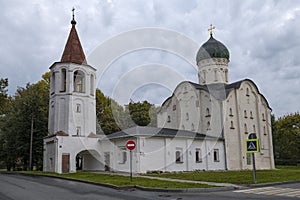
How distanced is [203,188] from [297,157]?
43091 millimetres

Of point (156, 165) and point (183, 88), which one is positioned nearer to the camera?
point (156, 165)

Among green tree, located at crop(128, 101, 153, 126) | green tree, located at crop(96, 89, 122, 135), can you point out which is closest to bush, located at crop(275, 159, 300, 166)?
green tree, located at crop(128, 101, 153, 126)

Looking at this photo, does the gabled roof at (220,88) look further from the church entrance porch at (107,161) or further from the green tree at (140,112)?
the church entrance porch at (107,161)

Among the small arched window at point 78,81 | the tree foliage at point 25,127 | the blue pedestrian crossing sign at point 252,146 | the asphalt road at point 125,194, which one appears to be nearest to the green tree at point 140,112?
the tree foliage at point 25,127

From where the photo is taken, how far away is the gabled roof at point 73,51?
1307 inches

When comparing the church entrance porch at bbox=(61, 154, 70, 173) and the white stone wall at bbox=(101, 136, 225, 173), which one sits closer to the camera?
the white stone wall at bbox=(101, 136, 225, 173)

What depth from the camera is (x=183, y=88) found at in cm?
4100

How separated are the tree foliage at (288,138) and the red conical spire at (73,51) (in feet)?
117

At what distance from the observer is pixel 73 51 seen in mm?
33594

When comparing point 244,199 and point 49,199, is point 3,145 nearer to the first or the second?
point 49,199

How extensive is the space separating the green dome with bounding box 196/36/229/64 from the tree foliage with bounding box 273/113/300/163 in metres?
18.1

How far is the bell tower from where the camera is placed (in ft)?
105

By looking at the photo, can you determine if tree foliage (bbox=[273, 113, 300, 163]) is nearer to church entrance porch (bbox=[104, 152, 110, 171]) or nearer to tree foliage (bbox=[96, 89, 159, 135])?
tree foliage (bbox=[96, 89, 159, 135])

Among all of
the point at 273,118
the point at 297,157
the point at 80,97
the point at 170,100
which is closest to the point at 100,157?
the point at 80,97
